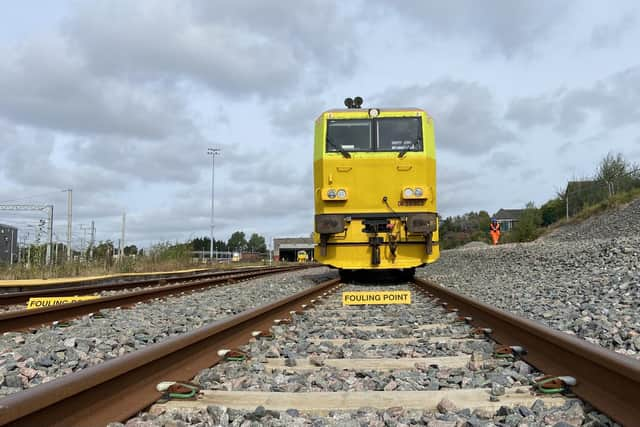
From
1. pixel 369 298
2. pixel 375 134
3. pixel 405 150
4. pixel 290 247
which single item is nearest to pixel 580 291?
pixel 369 298

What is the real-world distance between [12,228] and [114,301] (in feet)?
188

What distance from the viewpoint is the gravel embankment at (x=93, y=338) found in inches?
126

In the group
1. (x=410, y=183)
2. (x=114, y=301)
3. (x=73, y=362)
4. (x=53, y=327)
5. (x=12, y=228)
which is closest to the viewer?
(x=73, y=362)

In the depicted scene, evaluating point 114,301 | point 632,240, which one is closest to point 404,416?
point 114,301

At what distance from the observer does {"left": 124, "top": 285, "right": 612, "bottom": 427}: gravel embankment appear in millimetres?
2195

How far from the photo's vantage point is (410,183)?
400 inches

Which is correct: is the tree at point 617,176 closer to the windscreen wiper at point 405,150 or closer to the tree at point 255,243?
the windscreen wiper at point 405,150

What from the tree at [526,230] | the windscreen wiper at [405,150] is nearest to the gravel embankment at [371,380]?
the windscreen wiper at [405,150]

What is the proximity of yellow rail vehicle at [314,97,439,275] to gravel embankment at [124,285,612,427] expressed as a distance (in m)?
5.09

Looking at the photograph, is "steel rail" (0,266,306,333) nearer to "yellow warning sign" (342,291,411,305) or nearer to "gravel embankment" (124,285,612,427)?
"gravel embankment" (124,285,612,427)

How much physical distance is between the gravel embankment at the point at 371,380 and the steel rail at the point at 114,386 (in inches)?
3.4

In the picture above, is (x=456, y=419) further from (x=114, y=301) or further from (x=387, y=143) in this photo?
(x=387, y=143)

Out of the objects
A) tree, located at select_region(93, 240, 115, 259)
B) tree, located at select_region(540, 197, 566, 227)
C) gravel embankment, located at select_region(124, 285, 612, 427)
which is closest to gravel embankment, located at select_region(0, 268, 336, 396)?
gravel embankment, located at select_region(124, 285, 612, 427)

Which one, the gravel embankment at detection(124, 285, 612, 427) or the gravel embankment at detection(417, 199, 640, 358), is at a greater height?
the gravel embankment at detection(417, 199, 640, 358)
